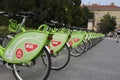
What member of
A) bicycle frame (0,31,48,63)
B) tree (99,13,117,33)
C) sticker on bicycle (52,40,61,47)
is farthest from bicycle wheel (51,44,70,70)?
tree (99,13,117,33)

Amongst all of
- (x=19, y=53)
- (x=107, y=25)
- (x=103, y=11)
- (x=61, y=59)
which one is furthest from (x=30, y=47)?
(x=103, y=11)

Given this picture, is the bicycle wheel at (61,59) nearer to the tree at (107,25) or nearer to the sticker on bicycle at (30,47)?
the sticker on bicycle at (30,47)

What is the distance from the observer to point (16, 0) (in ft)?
62.6

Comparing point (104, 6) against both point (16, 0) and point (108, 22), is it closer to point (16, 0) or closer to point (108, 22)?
point (108, 22)

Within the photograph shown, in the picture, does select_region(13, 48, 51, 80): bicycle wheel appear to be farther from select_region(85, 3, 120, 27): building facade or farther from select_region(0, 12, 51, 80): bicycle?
select_region(85, 3, 120, 27): building facade

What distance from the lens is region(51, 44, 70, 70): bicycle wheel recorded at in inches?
278

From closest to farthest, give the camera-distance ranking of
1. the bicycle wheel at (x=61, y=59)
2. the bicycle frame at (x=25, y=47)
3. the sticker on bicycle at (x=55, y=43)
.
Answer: the bicycle frame at (x=25, y=47)
the sticker on bicycle at (x=55, y=43)
the bicycle wheel at (x=61, y=59)

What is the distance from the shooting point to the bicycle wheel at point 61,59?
7.07 m

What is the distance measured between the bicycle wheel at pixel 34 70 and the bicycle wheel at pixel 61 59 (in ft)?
4.04

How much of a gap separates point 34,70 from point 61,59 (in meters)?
1.62

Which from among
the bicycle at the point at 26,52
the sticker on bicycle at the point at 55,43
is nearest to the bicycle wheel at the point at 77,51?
the sticker on bicycle at the point at 55,43

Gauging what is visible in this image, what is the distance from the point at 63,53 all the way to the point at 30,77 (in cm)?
183

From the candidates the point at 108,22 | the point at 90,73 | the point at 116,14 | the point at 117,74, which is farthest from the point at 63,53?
the point at 116,14

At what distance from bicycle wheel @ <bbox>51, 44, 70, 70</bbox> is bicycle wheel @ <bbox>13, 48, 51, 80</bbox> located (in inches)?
48.5
